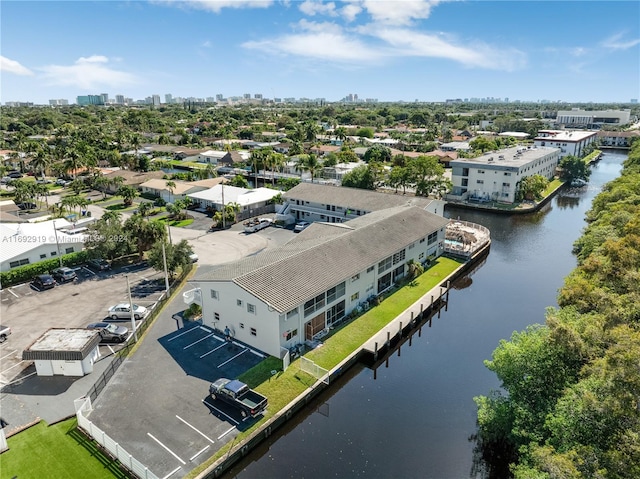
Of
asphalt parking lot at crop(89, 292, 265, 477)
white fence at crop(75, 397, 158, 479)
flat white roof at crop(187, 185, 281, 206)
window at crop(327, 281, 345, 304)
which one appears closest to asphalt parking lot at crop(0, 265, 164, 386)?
asphalt parking lot at crop(89, 292, 265, 477)

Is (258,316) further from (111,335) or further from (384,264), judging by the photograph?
(384,264)

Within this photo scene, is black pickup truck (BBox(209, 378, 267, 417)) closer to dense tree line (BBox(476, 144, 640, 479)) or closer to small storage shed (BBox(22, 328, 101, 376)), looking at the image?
small storage shed (BBox(22, 328, 101, 376))

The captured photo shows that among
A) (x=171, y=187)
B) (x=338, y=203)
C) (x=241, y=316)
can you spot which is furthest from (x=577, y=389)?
(x=171, y=187)

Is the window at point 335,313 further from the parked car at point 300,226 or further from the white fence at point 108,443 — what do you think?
the parked car at point 300,226

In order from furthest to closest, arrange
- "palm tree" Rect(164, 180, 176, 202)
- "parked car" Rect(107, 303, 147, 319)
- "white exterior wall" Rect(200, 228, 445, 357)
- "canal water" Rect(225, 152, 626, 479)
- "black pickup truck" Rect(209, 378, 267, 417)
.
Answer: "palm tree" Rect(164, 180, 176, 202), "parked car" Rect(107, 303, 147, 319), "white exterior wall" Rect(200, 228, 445, 357), "black pickup truck" Rect(209, 378, 267, 417), "canal water" Rect(225, 152, 626, 479)

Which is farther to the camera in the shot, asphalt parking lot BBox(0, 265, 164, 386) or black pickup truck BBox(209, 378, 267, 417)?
asphalt parking lot BBox(0, 265, 164, 386)

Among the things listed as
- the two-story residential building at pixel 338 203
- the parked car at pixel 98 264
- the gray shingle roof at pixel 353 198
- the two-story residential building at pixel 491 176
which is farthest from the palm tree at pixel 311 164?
the parked car at pixel 98 264

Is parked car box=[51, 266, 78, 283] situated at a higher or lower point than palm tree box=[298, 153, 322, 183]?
Result: lower
